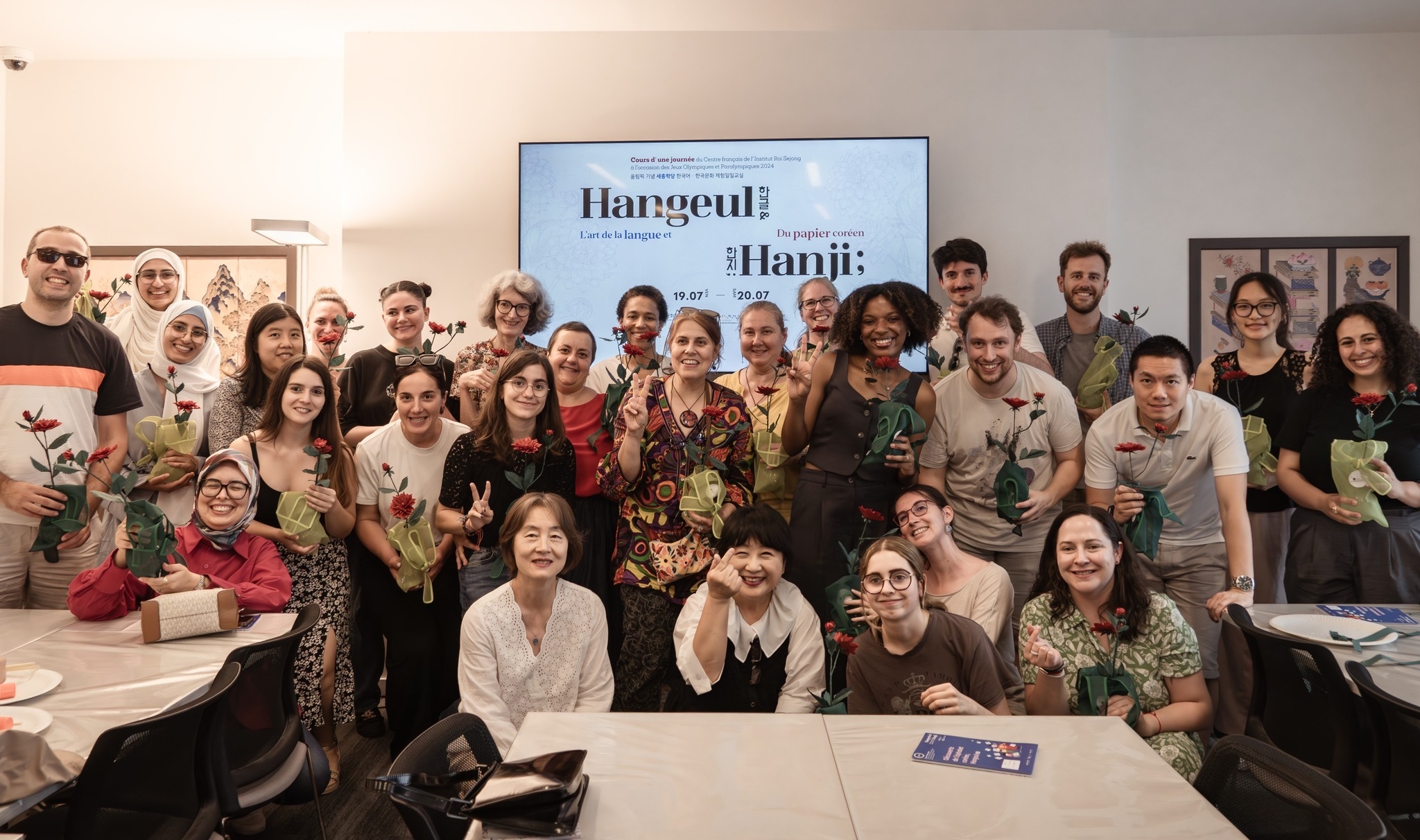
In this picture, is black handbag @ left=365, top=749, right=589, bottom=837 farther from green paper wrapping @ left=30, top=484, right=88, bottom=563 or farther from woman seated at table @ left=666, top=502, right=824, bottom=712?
green paper wrapping @ left=30, top=484, right=88, bottom=563

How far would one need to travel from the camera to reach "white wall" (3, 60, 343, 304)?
5691 millimetres

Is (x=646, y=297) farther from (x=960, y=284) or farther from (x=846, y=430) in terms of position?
(x=960, y=284)

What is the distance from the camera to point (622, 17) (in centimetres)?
511

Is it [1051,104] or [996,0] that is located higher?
[996,0]

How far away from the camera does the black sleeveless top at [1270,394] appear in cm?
372

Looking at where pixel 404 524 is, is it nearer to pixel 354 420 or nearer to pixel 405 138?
pixel 354 420

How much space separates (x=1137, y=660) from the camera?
254cm

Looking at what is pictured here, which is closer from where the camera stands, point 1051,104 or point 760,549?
point 760,549

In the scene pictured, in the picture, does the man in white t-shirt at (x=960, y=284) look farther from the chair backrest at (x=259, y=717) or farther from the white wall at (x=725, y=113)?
the chair backrest at (x=259, y=717)

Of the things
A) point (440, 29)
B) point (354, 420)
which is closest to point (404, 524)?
point (354, 420)

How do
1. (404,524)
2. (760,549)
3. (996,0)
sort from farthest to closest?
(996,0) → (404,524) → (760,549)

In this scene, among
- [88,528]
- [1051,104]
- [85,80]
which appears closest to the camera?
[88,528]

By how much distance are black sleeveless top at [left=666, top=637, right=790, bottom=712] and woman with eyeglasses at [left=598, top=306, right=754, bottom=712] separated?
0.40 m

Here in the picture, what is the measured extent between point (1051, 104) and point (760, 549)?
367cm
